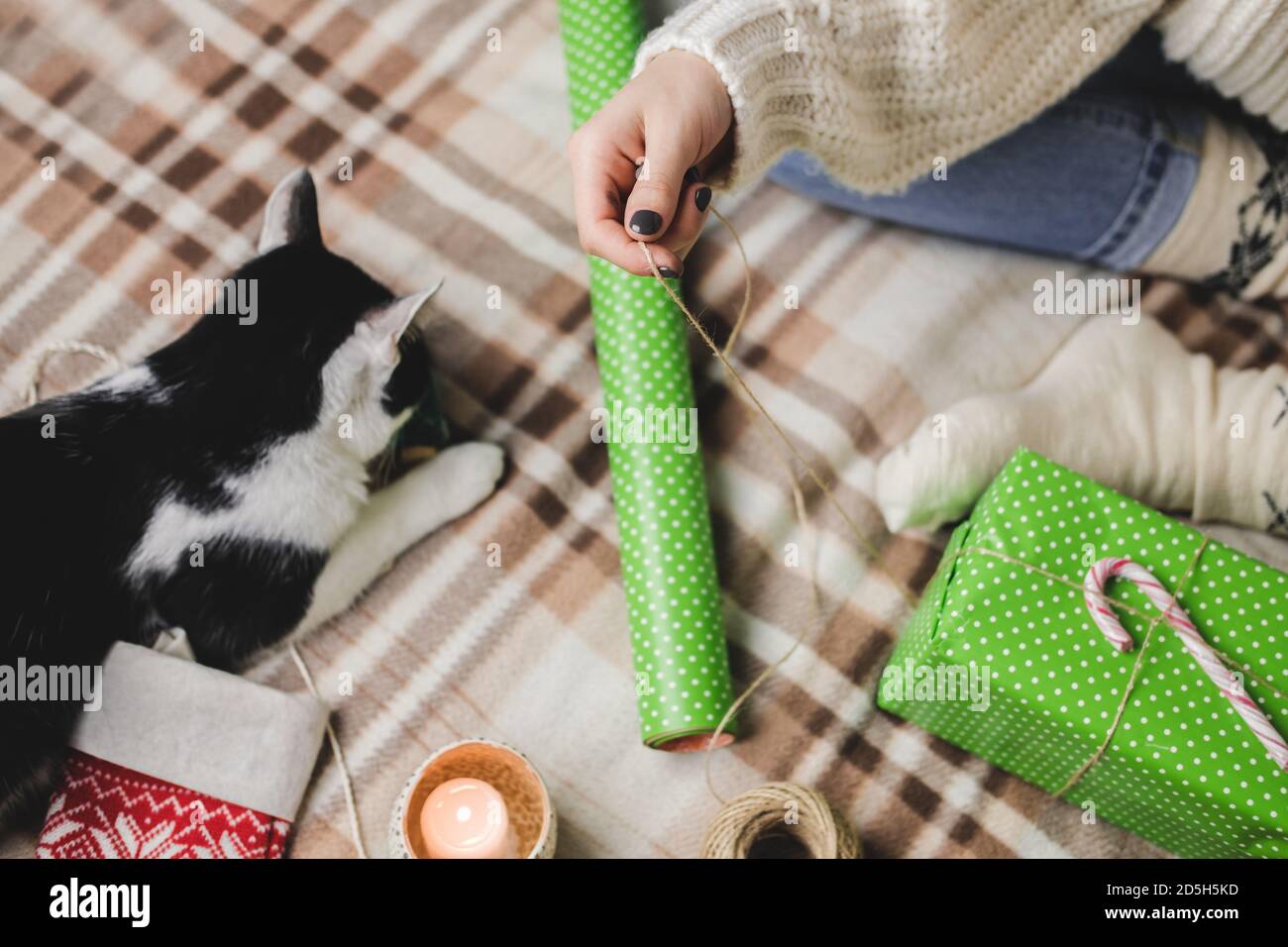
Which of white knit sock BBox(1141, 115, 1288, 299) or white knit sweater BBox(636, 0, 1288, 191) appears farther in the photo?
white knit sock BBox(1141, 115, 1288, 299)

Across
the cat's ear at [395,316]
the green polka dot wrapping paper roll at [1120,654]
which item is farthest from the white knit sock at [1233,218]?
the cat's ear at [395,316]

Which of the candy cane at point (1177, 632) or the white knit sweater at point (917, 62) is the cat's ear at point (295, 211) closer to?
the white knit sweater at point (917, 62)

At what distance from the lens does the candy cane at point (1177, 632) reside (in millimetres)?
706

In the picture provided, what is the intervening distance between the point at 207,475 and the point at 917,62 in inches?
27.6

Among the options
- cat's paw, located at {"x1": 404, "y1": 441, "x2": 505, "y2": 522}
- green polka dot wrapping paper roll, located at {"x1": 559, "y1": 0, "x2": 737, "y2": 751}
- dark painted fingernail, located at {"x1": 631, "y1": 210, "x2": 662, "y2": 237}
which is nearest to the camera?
dark painted fingernail, located at {"x1": 631, "y1": 210, "x2": 662, "y2": 237}

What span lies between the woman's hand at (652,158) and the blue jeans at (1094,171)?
1.20ft

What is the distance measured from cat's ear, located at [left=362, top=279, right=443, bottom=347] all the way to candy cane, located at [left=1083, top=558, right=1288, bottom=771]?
1.90 ft

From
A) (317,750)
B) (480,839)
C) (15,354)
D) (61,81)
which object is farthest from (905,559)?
(61,81)

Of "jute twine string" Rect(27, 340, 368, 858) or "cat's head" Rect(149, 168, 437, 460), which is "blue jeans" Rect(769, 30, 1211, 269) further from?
"jute twine string" Rect(27, 340, 368, 858)

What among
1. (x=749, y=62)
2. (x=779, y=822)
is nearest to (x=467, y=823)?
(x=779, y=822)

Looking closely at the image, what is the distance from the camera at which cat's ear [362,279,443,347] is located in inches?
32.4

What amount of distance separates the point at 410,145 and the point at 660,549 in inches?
22.9

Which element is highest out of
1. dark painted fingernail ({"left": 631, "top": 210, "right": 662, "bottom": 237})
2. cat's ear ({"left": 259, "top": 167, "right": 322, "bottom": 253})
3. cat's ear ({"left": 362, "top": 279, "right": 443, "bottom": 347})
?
dark painted fingernail ({"left": 631, "top": 210, "right": 662, "bottom": 237})

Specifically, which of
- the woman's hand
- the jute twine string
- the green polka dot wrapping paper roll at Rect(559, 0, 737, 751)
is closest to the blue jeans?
the green polka dot wrapping paper roll at Rect(559, 0, 737, 751)
